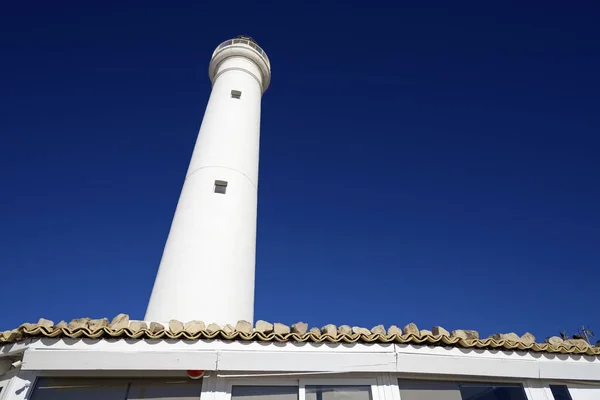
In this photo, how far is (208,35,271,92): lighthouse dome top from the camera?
16453mm

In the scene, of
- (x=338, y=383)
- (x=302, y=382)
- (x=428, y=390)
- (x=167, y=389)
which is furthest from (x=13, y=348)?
(x=428, y=390)

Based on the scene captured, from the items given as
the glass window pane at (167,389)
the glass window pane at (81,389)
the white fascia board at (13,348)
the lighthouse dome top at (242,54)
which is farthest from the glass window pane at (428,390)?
the lighthouse dome top at (242,54)

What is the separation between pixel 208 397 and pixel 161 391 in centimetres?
58

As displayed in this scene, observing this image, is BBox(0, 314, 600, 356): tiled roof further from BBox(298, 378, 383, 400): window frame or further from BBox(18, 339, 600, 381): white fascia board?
BBox(298, 378, 383, 400): window frame

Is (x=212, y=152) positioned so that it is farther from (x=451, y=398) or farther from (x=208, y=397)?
(x=451, y=398)

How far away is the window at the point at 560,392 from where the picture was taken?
564 centimetres

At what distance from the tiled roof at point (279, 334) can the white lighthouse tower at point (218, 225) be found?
3.28m

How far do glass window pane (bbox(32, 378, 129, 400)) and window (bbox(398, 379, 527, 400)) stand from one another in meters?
3.41

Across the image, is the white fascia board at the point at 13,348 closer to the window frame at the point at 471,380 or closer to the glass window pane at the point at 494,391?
the window frame at the point at 471,380

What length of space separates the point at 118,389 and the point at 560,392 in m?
5.72

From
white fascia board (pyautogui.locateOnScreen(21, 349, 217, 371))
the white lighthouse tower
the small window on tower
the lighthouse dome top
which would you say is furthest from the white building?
the lighthouse dome top

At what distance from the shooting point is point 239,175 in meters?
11.8

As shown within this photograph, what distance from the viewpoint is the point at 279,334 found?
5.17 m

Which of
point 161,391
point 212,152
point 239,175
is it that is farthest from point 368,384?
point 212,152
